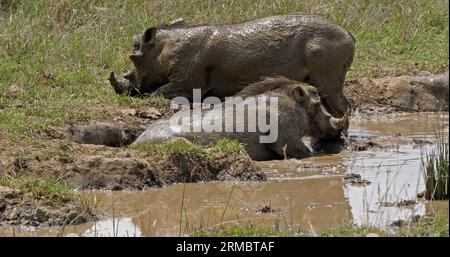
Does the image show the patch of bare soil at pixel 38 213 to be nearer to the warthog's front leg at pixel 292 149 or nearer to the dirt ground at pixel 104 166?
the dirt ground at pixel 104 166

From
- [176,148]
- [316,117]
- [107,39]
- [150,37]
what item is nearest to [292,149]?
[316,117]

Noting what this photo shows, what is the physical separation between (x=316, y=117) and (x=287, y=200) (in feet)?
8.43

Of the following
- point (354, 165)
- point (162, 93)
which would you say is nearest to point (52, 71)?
point (162, 93)

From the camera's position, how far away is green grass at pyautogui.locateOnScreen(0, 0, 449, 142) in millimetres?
12227

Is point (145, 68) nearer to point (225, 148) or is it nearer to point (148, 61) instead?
point (148, 61)

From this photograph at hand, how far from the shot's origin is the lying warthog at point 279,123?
10.7 m

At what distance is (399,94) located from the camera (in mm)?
13664

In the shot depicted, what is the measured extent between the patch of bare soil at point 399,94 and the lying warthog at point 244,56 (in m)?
0.89

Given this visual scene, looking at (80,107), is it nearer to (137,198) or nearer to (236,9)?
(137,198)

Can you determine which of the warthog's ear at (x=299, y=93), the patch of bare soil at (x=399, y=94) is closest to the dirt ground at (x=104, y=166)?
the warthog's ear at (x=299, y=93)

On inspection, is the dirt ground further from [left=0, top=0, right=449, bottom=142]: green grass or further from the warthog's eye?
the warthog's eye

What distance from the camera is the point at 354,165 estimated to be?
10531 mm

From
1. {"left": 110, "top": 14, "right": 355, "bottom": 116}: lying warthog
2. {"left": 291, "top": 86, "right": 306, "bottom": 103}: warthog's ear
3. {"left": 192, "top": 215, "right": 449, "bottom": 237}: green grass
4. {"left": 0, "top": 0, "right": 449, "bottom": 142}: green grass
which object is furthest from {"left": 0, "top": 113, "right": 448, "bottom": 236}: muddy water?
{"left": 0, "top": 0, "right": 449, "bottom": 142}: green grass

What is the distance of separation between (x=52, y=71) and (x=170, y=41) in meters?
1.41
